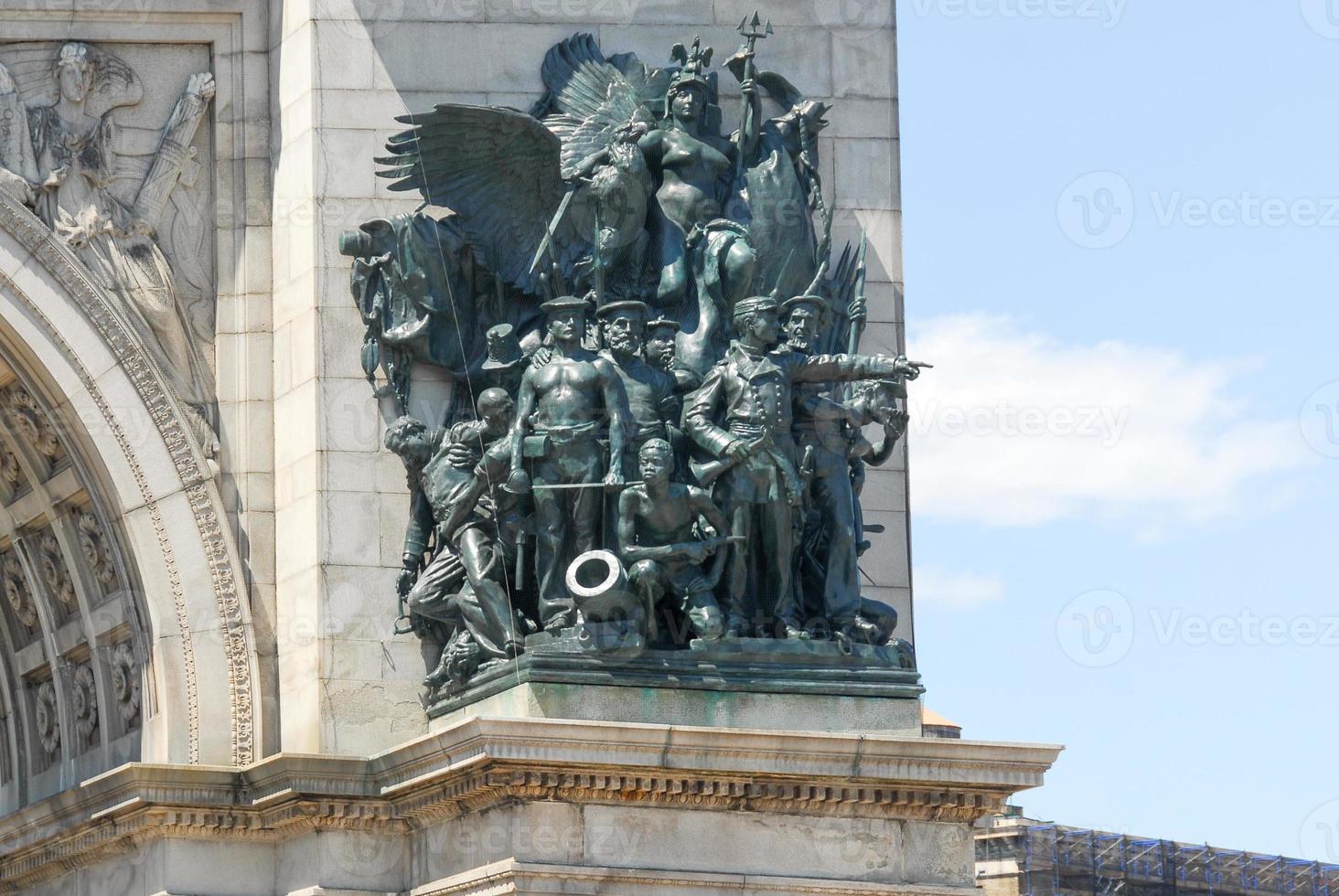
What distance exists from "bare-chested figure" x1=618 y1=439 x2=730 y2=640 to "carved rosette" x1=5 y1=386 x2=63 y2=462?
17.8 ft

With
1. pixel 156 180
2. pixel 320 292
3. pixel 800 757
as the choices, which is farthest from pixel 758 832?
pixel 156 180

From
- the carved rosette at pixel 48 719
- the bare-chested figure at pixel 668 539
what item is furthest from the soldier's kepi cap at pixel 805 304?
the carved rosette at pixel 48 719

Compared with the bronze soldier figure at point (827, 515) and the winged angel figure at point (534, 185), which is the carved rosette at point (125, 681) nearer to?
the winged angel figure at point (534, 185)

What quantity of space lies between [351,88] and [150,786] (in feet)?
19.3

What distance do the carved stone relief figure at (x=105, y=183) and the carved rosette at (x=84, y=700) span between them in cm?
272

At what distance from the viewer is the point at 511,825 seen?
23.7 m

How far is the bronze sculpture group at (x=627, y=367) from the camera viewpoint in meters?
24.2

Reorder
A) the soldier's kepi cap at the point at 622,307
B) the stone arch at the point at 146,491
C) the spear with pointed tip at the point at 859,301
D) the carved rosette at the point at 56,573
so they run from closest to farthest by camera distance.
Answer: the soldier's kepi cap at the point at 622,307, the spear with pointed tip at the point at 859,301, the stone arch at the point at 146,491, the carved rosette at the point at 56,573

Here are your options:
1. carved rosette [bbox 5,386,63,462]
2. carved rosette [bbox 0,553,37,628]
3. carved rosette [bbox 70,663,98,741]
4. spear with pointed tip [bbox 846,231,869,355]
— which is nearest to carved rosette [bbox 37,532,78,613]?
carved rosette [bbox 0,553,37,628]

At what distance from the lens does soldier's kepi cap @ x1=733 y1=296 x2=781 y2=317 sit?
24598 mm

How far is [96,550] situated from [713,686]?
19.5 ft

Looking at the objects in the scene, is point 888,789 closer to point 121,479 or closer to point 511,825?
point 511,825

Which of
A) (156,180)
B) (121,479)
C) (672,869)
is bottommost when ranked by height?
(672,869)

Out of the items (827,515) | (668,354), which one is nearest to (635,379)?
(668,354)
